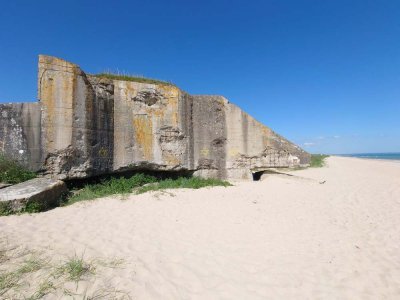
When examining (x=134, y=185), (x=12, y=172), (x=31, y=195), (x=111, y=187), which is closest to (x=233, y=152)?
(x=134, y=185)

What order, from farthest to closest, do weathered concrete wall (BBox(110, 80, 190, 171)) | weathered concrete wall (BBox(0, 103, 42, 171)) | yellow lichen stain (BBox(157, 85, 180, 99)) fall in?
yellow lichen stain (BBox(157, 85, 180, 99)) < weathered concrete wall (BBox(110, 80, 190, 171)) < weathered concrete wall (BBox(0, 103, 42, 171))

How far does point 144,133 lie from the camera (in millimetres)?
7730

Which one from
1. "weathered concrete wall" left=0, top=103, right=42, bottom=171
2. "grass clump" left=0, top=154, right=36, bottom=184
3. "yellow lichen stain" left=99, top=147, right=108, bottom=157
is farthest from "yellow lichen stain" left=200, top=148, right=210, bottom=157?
"grass clump" left=0, top=154, right=36, bottom=184

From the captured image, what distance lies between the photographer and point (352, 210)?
6324 mm

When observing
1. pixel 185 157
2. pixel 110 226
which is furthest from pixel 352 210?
pixel 110 226

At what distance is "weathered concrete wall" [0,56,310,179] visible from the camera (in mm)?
6051

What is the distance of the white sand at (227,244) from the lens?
9.28 feet

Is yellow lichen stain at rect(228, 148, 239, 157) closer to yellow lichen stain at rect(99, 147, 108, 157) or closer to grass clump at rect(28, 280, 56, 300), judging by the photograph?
yellow lichen stain at rect(99, 147, 108, 157)

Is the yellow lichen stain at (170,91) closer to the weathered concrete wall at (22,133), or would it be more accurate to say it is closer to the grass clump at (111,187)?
the grass clump at (111,187)

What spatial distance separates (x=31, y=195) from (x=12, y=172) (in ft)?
4.38

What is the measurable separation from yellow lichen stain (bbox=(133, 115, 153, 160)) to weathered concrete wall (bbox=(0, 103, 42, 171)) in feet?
8.58

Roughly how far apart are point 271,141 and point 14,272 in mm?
8417

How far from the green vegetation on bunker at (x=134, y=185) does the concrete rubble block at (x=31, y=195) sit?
0.39 metres

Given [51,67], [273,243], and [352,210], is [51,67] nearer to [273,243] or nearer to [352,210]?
[273,243]
